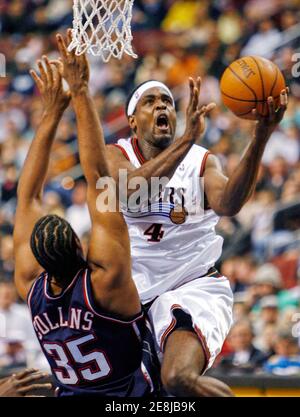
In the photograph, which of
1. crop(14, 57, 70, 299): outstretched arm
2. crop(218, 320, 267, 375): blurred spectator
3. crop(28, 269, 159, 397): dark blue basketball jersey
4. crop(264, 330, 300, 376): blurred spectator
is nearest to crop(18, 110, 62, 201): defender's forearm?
crop(14, 57, 70, 299): outstretched arm

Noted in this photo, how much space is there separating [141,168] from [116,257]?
2.81ft

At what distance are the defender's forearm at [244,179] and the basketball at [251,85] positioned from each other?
18cm

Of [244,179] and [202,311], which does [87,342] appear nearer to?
[202,311]

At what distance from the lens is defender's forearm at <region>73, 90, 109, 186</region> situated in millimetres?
4207

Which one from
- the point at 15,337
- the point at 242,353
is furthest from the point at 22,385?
the point at 15,337

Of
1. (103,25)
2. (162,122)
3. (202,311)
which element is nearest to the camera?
(202,311)

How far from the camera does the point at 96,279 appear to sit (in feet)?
13.9

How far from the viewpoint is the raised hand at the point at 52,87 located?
4.75 metres

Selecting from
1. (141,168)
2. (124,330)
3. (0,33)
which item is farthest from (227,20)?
(124,330)

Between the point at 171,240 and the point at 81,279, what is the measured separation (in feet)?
3.19

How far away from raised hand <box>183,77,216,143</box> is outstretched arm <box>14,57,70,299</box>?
0.70m

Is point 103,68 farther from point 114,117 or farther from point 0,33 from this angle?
point 0,33

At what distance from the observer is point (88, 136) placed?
166 inches

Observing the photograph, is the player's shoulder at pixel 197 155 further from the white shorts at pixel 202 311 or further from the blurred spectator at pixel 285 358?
the blurred spectator at pixel 285 358
